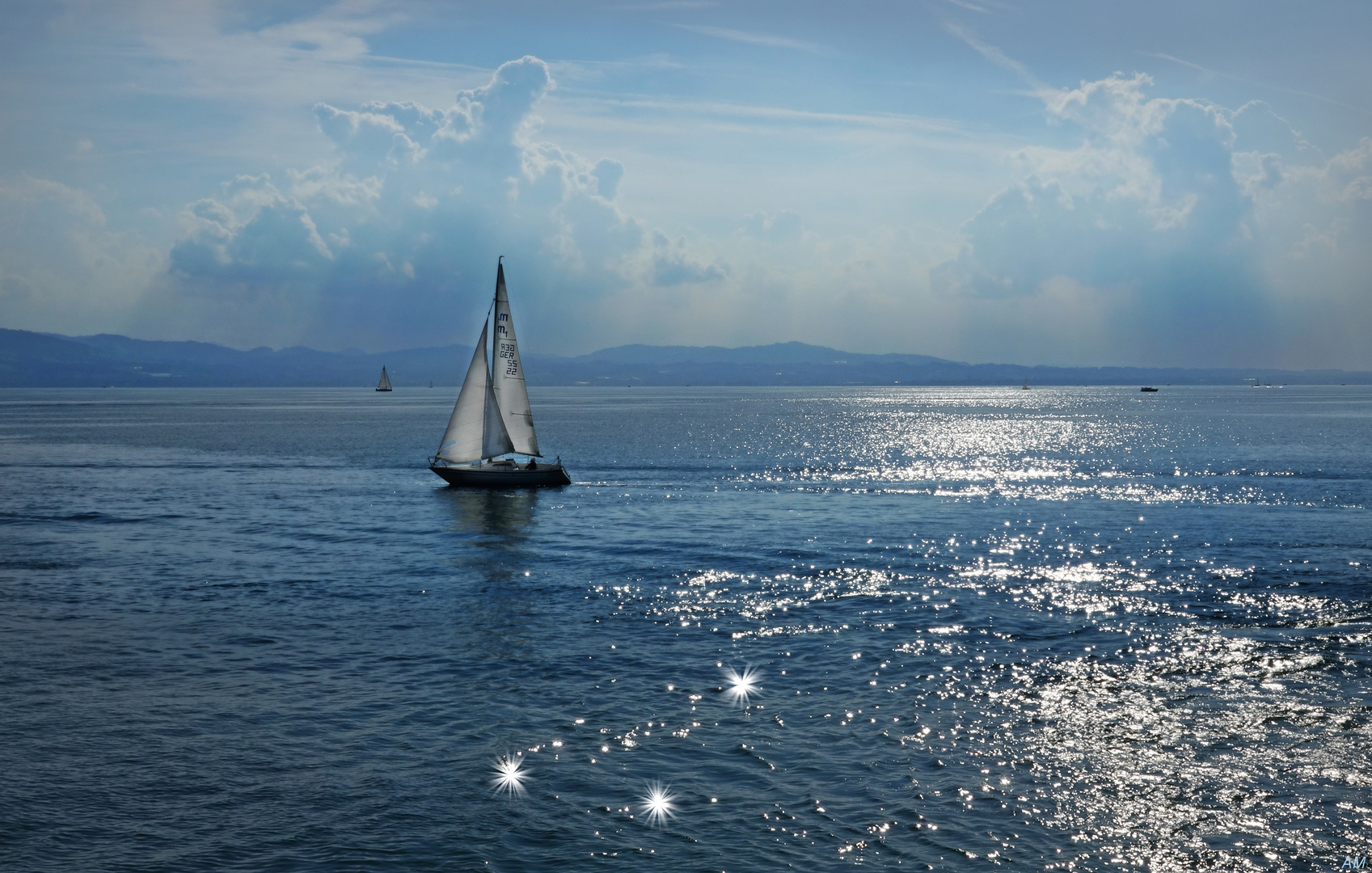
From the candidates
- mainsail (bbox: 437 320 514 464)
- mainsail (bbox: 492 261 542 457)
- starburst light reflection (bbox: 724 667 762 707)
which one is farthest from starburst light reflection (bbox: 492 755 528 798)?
mainsail (bbox: 437 320 514 464)

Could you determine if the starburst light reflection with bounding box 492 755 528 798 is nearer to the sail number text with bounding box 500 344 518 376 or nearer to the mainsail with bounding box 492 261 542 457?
the mainsail with bounding box 492 261 542 457

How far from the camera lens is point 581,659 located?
35625mm

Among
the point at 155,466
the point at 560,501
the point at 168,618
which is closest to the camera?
the point at 168,618

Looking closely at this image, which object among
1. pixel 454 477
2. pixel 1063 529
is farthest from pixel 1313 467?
pixel 454 477

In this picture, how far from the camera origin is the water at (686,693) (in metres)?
22.0

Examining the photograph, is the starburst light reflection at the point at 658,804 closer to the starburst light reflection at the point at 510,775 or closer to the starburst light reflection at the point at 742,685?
the starburst light reflection at the point at 510,775

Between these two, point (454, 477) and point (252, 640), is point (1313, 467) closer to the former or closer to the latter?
point (454, 477)

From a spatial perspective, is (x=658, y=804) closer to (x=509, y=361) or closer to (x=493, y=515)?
(x=493, y=515)

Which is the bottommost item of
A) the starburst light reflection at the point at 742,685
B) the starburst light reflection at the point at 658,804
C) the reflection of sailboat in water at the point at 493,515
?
the starburst light reflection at the point at 658,804

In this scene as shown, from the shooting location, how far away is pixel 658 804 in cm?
2362

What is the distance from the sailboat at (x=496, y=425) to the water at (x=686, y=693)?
1615 cm

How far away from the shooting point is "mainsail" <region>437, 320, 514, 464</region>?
281 feet

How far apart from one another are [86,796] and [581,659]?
15.8 meters

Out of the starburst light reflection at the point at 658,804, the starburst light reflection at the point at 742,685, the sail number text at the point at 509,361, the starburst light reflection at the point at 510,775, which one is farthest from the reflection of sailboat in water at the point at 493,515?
the starburst light reflection at the point at 658,804
